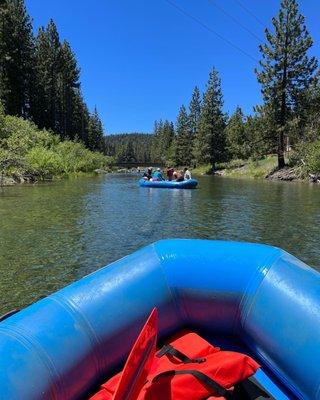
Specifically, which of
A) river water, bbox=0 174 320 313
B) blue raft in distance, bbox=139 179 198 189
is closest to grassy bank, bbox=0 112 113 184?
river water, bbox=0 174 320 313

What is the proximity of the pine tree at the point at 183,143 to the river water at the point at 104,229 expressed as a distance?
58642mm

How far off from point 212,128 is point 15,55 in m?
25.6

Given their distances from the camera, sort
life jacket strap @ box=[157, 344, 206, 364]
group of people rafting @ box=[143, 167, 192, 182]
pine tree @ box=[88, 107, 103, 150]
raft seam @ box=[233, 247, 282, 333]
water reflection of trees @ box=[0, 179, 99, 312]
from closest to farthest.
Result: life jacket strap @ box=[157, 344, 206, 364]
raft seam @ box=[233, 247, 282, 333]
water reflection of trees @ box=[0, 179, 99, 312]
group of people rafting @ box=[143, 167, 192, 182]
pine tree @ box=[88, 107, 103, 150]

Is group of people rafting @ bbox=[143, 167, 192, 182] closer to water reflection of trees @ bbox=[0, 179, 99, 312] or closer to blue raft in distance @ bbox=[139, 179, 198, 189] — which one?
blue raft in distance @ bbox=[139, 179, 198, 189]

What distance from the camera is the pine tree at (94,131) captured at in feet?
303

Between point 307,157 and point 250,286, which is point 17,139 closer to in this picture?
point 307,157

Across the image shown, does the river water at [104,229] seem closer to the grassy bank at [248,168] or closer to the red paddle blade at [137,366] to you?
the red paddle blade at [137,366]

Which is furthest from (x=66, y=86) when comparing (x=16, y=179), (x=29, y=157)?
(x=16, y=179)

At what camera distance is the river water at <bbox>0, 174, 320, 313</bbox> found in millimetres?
7650

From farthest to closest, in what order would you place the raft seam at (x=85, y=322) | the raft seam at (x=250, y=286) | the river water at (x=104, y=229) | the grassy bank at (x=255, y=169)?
the grassy bank at (x=255, y=169)
the river water at (x=104, y=229)
the raft seam at (x=250, y=286)
the raft seam at (x=85, y=322)

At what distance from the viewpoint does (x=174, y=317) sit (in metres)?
3.83

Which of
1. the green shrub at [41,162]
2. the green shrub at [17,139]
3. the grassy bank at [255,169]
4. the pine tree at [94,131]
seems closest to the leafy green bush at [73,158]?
the green shrub at [17,139]

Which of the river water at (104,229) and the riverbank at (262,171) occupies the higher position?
the riverbank at (262,171)

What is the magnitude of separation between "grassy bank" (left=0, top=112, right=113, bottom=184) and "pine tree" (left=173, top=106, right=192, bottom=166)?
31.4 m
